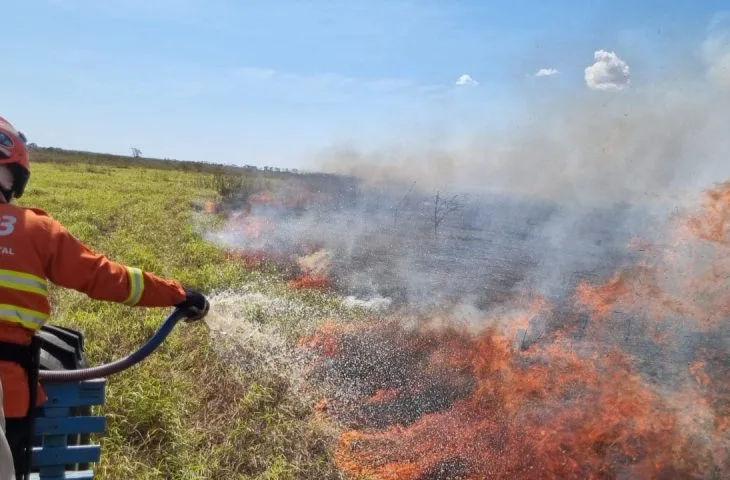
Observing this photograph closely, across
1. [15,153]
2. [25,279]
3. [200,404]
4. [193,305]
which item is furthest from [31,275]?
[200,404]

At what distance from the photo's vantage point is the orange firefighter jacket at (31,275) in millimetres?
2439

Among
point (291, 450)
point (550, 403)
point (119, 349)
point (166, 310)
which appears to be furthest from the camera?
point (166, 310)

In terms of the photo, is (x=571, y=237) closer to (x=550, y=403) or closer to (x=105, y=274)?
(x=550, y=403)

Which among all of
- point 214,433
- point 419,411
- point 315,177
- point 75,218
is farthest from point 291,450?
point 315,177

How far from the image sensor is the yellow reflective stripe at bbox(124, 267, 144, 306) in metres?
2.71

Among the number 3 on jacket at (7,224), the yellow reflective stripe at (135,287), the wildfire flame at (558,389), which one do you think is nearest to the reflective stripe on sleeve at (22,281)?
the number 3 on jacket at (7,224)

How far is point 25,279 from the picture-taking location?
2471 mm

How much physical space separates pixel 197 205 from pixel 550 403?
19479 millimetres

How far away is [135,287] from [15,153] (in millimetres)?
886

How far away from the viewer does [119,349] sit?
20.7 ft

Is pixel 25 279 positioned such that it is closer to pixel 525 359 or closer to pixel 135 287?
pixel 135 287

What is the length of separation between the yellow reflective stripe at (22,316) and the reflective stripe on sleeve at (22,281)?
0.09 meters

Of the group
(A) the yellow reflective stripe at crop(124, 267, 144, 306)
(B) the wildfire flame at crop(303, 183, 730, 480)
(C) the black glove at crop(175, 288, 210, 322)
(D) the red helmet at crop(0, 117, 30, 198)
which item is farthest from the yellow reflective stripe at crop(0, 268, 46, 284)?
(B) the wildfire flame at crop(303, 183, 730, 480)

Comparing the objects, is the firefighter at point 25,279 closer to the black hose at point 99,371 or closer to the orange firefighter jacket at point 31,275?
the orange firefighter jacket at point 31,275
